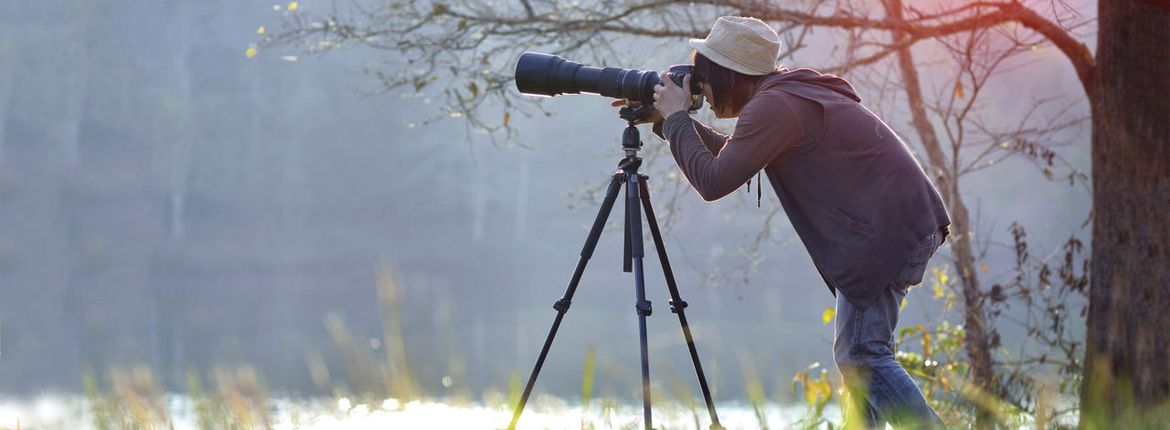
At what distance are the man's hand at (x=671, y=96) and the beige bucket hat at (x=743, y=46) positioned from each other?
10cm

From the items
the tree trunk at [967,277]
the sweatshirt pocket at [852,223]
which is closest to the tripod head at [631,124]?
the sweatshirt pocket at [852,223]

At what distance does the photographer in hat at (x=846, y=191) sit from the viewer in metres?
2.02

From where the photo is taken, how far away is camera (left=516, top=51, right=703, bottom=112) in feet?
7.66

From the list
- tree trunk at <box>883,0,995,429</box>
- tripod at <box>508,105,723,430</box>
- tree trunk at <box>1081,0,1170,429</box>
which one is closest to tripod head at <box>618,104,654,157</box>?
tripod at <box>508,105,723,430</box>

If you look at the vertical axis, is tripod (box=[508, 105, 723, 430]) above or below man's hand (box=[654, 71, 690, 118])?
below

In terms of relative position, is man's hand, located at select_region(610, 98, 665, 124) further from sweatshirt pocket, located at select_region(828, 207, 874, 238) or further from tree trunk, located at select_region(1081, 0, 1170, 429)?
tree trunk, located at select_region(1081, 0, 1170, 429)

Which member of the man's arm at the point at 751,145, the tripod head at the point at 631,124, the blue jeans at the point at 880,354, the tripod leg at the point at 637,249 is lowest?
the blue jeans at the point at 880,354

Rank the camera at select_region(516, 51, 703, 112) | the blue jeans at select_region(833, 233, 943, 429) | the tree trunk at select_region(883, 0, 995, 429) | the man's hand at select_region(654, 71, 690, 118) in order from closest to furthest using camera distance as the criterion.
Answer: the blue jeans at select_region(833, 233, 943, 429), the man's hand at select_region(654, 71, 690, 118), the camera at select_region(516, 51, 703, 112), the tree trunk at select_region(883, 0, 995, 429)

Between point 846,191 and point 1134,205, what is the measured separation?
7.66 ft

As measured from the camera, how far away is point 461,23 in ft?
16.8

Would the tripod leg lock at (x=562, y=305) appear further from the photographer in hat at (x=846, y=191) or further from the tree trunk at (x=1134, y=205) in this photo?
the tree trunk at (x=1134, y=205)

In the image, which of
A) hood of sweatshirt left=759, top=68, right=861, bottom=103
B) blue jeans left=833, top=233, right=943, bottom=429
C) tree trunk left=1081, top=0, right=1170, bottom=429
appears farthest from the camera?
tree trunk left=1081, top=0, right=1170, bottom=429

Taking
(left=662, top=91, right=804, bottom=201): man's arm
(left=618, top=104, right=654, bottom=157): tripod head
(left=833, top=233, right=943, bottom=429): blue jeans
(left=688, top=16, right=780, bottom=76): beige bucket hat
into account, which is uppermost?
(left=688, top=16, right=780, bottom=76): beige bucket hat

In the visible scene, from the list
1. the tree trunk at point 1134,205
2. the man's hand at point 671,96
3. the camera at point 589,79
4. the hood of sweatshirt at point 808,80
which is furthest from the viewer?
the tree trunk at point 1134,205
